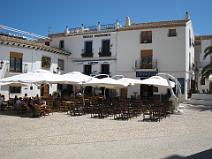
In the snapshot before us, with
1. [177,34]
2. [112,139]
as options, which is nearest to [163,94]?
[177,34]

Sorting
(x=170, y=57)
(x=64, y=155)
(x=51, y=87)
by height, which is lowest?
(x=64, y=155)

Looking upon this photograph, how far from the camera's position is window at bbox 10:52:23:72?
27.3 meters

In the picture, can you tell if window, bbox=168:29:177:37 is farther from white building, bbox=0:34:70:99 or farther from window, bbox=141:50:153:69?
white building, bbox=0:34:70:99

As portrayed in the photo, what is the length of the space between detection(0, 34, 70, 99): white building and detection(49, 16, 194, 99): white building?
268 cm

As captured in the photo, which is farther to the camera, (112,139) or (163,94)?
(163,94)

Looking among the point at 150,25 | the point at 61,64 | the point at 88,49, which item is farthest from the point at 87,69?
the point at 150,25

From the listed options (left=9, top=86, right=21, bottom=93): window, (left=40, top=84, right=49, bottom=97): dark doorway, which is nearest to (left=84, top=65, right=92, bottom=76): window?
(left=40, top=84, right=49, bottom=97): dark doorway

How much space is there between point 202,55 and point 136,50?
446 inches

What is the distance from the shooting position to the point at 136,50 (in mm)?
30969

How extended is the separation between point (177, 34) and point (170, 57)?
2.38 m

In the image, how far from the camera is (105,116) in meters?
16.3

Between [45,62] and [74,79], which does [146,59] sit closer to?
[45,62]

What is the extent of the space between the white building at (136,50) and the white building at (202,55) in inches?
166

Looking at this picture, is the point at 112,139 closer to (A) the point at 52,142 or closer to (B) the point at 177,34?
(A) the point at 52,142
